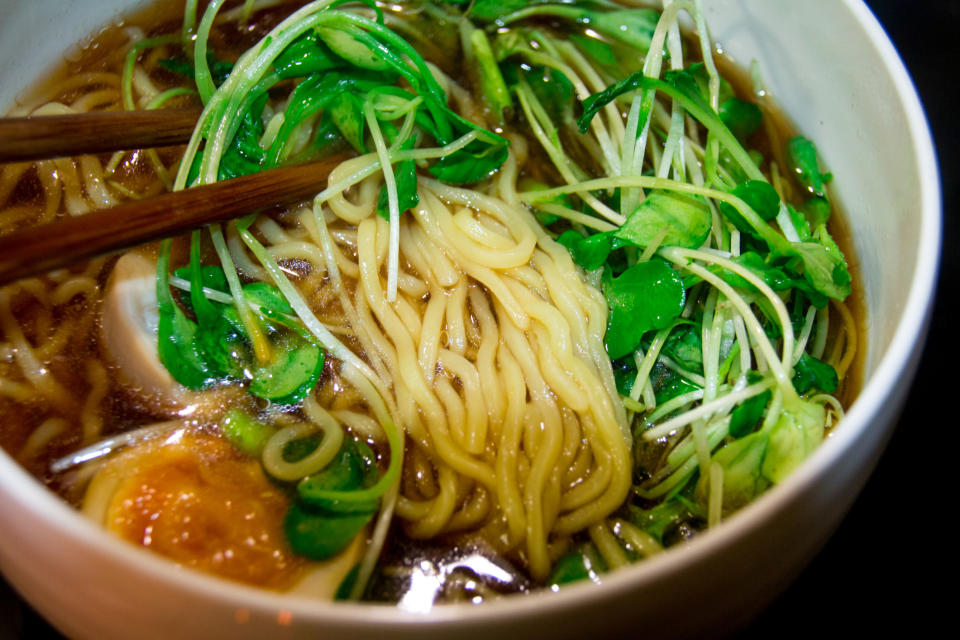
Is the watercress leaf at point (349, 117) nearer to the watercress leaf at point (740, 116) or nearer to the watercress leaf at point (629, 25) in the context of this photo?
the watercress leaf at point (629, 25)

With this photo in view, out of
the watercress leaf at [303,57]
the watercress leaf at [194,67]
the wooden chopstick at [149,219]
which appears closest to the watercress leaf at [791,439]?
the wooden chopstick at [149,219]

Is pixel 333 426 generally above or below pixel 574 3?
below

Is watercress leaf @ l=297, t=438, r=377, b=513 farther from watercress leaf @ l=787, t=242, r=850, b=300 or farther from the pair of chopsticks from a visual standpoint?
watercress leaf @ l=787, t=242, r=850, b=300

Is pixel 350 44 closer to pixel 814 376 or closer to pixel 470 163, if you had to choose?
pixel 470 163

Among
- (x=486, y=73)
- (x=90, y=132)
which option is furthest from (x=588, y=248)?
(x=90, y=132)

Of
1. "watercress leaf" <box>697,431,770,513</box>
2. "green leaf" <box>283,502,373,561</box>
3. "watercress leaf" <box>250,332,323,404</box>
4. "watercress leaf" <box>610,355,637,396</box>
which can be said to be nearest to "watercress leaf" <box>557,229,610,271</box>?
"watercress leaf" <box>610,355,637,396</box>

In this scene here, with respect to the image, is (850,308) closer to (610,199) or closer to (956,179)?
(610,199)

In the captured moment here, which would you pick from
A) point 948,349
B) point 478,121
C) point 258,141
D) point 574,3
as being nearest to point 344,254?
point 258,141

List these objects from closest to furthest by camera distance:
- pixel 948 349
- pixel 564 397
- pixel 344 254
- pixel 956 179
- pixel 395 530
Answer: pixel 395 530 < pixel 564 397 < pixel 344 254 < pixel 948 349 < pixel 956 179
